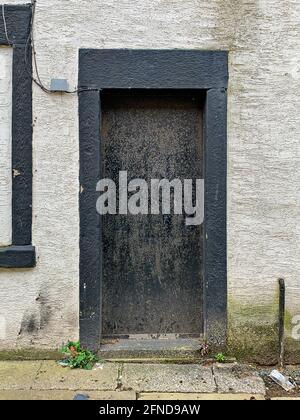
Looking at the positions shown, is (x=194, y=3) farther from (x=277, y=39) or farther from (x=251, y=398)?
(x=251, y=398)

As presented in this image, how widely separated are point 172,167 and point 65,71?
127 centimetres

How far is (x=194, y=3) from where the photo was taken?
4.16m

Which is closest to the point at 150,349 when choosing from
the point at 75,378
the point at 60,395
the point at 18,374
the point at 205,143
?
the point at 75,378

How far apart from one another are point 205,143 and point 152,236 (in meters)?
0.99

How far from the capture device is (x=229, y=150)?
4238 mm

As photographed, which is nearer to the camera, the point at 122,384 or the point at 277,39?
the point at 122,384

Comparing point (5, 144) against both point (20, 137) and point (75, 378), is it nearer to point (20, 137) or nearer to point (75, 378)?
→ point (20, 137)

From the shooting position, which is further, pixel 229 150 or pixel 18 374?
pixel 229 150

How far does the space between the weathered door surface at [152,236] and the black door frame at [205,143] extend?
0.72 ft

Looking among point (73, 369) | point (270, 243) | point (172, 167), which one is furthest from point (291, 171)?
point (73, 369)

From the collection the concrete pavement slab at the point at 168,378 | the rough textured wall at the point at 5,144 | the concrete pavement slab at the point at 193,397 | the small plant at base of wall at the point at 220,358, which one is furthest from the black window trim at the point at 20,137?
the small plant at base of wall at the point at 220,358

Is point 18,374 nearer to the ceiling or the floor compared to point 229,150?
nearer to the floor

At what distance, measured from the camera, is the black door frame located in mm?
4164

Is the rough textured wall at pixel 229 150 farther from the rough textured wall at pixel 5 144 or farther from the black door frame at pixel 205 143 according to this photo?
the rough textured wall at pixel 5 144
